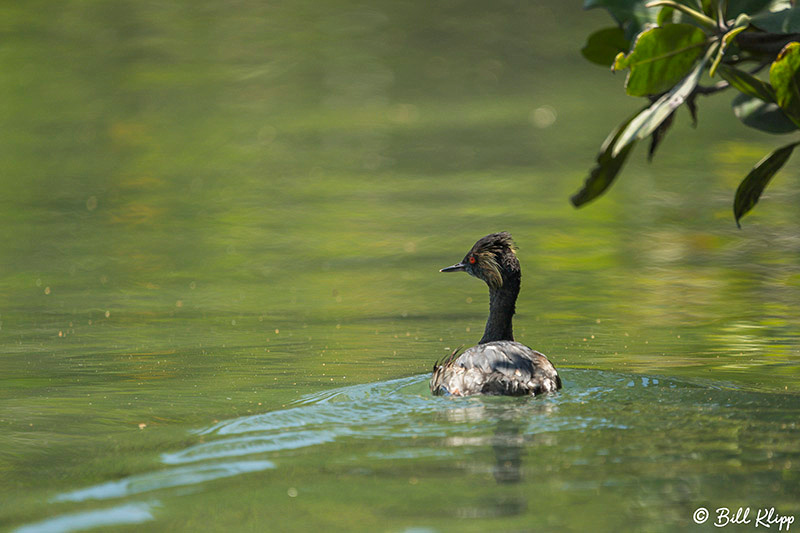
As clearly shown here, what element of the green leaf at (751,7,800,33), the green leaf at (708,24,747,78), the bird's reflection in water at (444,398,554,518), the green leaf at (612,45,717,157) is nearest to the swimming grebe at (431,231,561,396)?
the bird's reflection in water at (444,398,554,518)

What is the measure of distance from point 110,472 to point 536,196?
9.53m

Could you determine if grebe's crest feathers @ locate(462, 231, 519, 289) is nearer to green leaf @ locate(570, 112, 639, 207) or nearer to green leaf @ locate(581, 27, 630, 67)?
green leaf @ locate(570, 112, 639, 207)

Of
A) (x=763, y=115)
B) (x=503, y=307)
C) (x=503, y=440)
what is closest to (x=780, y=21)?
(x=763, y=115)

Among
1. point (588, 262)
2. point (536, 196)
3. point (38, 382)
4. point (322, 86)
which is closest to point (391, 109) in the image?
point (322, 86)

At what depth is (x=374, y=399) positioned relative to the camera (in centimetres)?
671

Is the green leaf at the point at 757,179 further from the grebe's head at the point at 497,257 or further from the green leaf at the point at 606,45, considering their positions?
the grebe's head at the point at 497,257

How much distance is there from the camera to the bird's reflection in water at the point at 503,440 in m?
4.85

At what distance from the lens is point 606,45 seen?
25.2 ft

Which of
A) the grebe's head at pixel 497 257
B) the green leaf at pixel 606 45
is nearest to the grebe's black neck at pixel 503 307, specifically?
the grebe's head at pixel 497 257

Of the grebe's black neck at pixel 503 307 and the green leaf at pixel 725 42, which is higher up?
the green leaf at pixel 725 42

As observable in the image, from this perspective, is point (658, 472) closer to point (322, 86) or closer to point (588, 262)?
point (588, 262)

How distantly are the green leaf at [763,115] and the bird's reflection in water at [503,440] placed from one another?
228 cm

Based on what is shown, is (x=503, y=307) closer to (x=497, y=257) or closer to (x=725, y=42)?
(x=497, y=257)

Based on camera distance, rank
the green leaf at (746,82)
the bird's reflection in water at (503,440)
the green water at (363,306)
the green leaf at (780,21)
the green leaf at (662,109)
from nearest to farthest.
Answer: the bird's reflection in water at (503,440) < the green water at (363,306) < the green leaf at (662,109) < the green leaf at (780,21) < the green leaf at (746,82)
